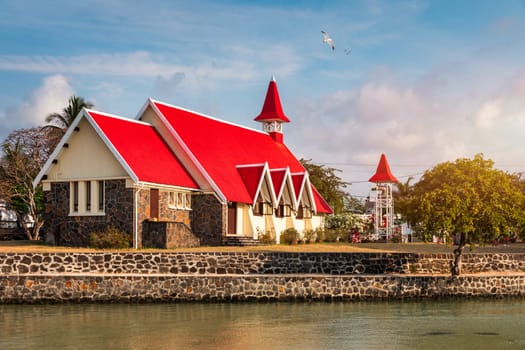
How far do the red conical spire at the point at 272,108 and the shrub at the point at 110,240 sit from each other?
69.0ft

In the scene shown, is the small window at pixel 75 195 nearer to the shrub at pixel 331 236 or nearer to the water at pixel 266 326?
the water at pixel 266 326

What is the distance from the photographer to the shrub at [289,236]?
1644 inches

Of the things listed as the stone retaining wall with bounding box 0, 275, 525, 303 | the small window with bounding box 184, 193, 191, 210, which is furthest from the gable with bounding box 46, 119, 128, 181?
the stone retaining wall with bounding box 0, 275, 525, 303

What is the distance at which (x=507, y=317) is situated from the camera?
2461 cm

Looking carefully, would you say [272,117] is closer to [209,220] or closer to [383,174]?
[383,174]

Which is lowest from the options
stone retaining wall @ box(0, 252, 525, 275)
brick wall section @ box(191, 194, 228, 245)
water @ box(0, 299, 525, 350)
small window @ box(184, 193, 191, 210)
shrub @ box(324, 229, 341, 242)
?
water @ box(0, 299, 525, 350)

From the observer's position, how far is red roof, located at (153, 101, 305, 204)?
1540 inches

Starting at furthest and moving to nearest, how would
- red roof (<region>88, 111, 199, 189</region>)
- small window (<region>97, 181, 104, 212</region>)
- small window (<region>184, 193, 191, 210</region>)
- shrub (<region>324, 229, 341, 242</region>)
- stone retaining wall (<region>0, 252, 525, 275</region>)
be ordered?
shrub (<region>324, 229, 341, 242</region>) < small window (<region>184, 193, 191, 210</region>) < small window (<region>97, 181, 104, 212</region>) < red roof (<region>88, 111, 199, 189</region>) < stone retaining wall (<region>0, 252, 525, 275</region>)

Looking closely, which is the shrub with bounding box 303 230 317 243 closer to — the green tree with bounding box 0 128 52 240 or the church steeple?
the church steeple

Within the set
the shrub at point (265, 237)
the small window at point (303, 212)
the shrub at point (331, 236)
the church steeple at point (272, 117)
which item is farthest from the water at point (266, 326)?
the church steeple at point (272, 117)

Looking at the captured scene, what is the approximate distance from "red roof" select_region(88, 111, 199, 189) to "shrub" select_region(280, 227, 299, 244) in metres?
6.32

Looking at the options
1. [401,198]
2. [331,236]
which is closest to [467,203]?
[401,198]

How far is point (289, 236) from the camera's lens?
1647 inches

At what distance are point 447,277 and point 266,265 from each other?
23.7ft
